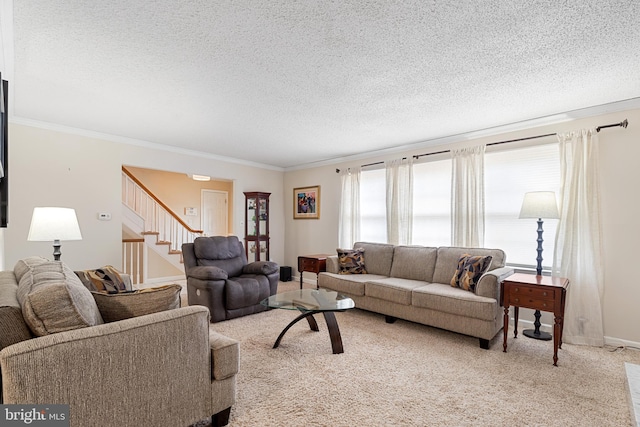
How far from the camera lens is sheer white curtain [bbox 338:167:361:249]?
17.7ft

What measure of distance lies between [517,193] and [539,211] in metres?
0.65

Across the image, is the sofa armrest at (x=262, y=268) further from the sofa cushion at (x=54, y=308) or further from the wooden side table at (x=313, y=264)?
the sofa cushion at (x=54, y=308)

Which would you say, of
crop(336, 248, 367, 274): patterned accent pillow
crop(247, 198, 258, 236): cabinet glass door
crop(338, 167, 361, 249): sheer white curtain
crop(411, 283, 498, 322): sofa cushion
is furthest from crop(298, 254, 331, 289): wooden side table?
crop(411, 283, 498, 322): sofa cushion

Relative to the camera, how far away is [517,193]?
12.5ft

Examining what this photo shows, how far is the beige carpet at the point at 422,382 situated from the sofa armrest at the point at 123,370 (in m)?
0.49

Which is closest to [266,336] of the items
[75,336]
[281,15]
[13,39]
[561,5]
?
[75,336]

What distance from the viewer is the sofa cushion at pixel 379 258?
4486 mm

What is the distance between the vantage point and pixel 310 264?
488cm

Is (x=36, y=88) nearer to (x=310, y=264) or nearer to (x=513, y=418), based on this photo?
(x=310, y=264)

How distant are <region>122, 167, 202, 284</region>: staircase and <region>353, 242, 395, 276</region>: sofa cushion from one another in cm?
400

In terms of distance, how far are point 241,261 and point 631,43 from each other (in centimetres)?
443

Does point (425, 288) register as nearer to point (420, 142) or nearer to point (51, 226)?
point (420, 142)

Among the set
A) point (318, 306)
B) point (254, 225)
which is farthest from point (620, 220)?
point (254, 225)

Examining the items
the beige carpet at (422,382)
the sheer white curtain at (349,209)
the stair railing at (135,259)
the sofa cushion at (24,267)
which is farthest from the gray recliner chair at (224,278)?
the stair railing at (135,259)
